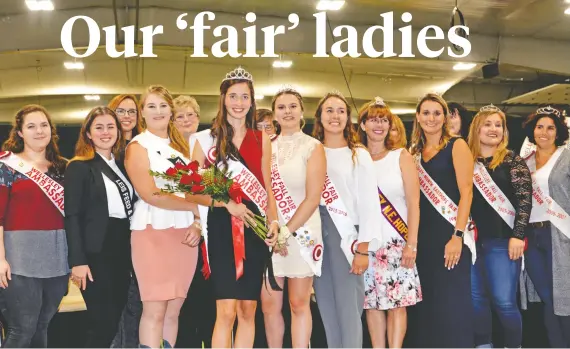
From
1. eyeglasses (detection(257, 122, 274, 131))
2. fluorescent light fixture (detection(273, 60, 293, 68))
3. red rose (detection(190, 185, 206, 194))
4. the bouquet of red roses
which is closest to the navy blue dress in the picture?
eyeglasses (detection(257, 122, 274, 131))

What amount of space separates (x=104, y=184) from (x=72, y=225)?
19 cm

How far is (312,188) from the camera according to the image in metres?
2.48

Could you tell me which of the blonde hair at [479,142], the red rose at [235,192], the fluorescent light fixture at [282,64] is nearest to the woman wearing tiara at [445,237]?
the blonde hair at [479,142]

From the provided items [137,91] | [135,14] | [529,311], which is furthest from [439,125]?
[135,14]

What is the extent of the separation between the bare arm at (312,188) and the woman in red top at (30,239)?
0.95 m

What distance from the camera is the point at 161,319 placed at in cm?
241

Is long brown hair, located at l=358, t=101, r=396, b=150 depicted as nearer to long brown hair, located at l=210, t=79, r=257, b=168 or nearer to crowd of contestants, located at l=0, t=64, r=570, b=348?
crowd of contestants, located at l=0, t=64, r=570, b=348

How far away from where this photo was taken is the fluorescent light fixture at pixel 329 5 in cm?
495

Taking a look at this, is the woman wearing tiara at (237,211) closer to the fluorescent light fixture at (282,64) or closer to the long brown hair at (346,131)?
the long brown hair at (346,131)

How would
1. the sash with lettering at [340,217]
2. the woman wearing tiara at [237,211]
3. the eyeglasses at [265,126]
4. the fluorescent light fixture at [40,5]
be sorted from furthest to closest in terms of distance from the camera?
the fluorescent light fixture at [40,5]
the eyeglasses at [265,126]
the sash with lettering at [340,217]
the woman wearing tiara at [237,211]

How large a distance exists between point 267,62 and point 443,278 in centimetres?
249

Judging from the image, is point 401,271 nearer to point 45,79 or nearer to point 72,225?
point 72,225

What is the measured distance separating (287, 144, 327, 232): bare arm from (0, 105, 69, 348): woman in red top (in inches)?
37.4

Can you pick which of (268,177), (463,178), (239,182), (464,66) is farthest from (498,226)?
(464,66)
